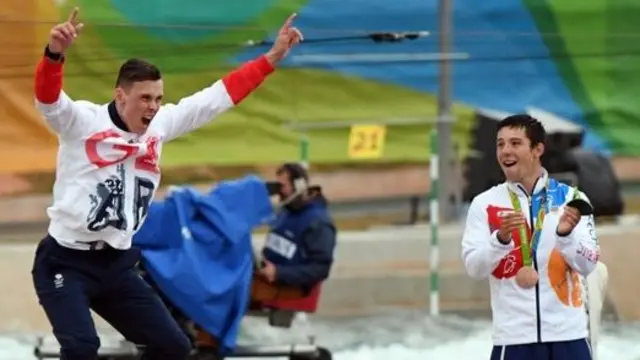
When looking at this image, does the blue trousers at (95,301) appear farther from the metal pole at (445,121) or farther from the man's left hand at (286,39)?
the metal pole at (445,121)

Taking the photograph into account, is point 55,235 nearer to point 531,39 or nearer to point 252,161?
point 252,161

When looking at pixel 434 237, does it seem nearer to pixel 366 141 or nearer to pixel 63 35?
pixel 366 141

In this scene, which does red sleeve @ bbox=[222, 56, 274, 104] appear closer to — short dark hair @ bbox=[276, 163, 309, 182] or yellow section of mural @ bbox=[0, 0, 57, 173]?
short dark hair @ bbox=[276, 163, 309, 182]

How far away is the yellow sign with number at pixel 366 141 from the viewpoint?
12.3m

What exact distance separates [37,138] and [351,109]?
105 inches

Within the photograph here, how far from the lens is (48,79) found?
5.73 m

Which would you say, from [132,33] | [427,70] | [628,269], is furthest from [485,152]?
[132,33]

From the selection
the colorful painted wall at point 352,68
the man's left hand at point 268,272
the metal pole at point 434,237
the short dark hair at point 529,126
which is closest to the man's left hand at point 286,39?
the short dark hair at point 529,126

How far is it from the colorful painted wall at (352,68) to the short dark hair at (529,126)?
18.9 ft

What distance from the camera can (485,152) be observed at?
12367mm

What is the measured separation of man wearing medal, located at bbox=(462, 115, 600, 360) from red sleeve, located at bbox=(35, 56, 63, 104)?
1658 mm

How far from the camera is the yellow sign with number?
12.3 meters

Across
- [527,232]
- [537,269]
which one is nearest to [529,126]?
[527,232]

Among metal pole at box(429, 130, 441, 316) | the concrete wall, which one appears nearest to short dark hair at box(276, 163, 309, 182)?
metal pole at box(429, 130, 441, 316)
